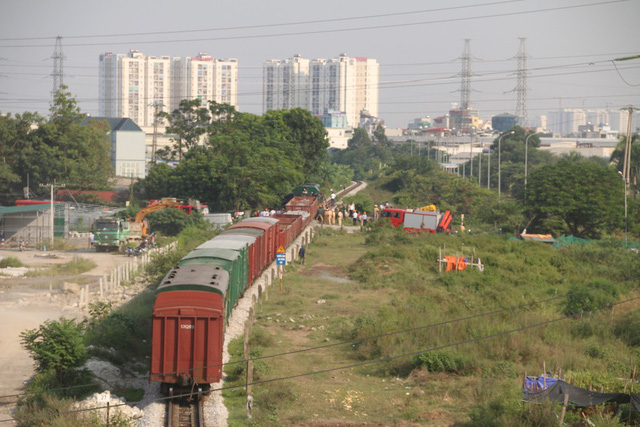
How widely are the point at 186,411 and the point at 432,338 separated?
9.56 metres

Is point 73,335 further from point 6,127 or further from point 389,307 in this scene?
point 6,127

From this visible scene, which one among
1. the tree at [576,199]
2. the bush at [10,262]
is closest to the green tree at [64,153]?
the bush at [10,262]

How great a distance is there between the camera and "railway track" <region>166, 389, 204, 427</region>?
16.9 m

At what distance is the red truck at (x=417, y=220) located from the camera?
5472cm

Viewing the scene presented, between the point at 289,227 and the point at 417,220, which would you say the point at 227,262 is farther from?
the point at 417,220

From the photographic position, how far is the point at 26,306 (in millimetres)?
33688

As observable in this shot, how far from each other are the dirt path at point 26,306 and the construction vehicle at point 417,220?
19.3m

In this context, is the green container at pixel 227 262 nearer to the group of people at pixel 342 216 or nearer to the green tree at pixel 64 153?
the group of people at pixel 342 216

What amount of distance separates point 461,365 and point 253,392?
6171mm

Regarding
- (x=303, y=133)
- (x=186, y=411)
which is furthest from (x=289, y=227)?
(x=303, y=133)

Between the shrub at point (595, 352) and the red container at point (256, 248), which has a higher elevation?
the red container at point (256, 248)

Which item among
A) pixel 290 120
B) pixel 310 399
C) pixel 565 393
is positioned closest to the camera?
pixel 565 393

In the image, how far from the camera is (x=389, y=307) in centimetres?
2930

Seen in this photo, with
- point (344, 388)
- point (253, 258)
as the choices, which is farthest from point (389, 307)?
point (344, 388)
